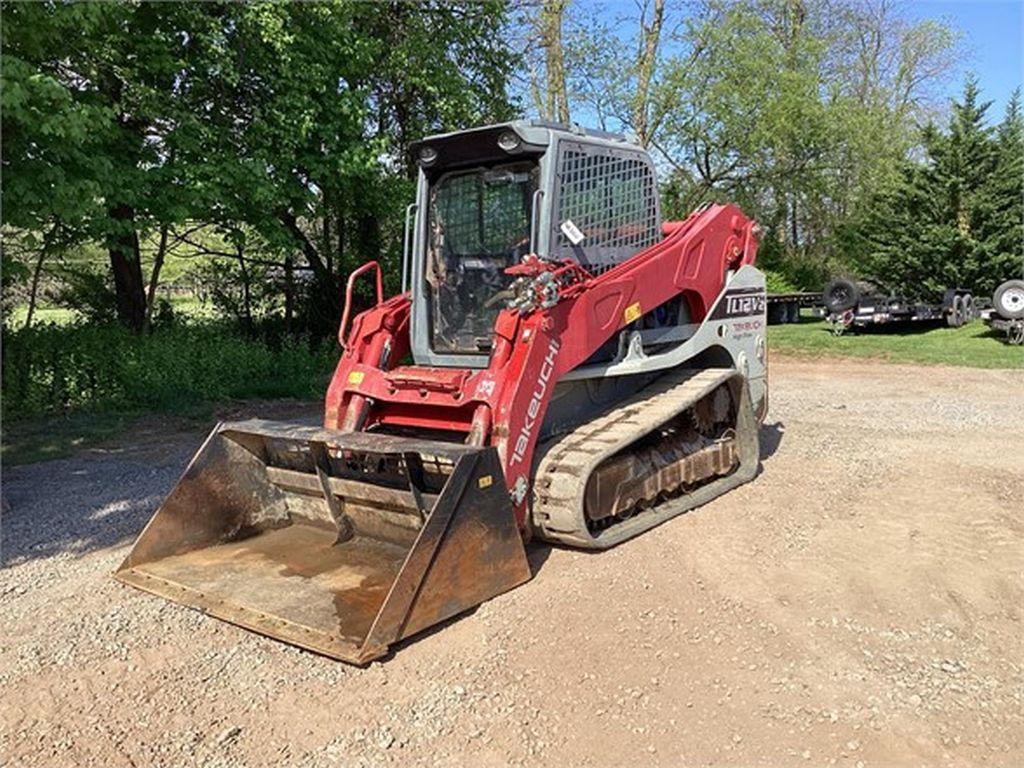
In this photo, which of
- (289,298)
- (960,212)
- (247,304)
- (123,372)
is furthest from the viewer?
(960,212)

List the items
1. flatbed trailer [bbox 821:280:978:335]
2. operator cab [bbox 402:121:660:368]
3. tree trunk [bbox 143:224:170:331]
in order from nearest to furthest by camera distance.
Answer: operator cab [bbox 402:121:660:368]
tree trunk [bbox 143:224:170:331]
flatbed trailer [bbox 821:280:978:335]

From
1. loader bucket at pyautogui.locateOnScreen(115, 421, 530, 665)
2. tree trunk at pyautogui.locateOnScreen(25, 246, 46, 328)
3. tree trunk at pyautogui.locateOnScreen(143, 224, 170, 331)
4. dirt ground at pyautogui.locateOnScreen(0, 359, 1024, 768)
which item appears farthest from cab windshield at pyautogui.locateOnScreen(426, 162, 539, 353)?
tree trunk at pyautogui.locateOnScreen(143, 224, 170, 331)

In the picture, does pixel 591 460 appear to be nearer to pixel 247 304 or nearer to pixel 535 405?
pixel 535 405

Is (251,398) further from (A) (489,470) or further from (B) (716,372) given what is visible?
(A) (489,470)

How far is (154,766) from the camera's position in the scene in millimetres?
2949

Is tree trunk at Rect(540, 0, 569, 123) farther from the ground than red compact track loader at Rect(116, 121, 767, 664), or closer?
farther from the ground

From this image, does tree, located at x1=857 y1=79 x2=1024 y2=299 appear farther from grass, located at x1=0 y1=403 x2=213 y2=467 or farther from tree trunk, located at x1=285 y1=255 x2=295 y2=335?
grass, located at x1=0 y1=403 x2=213 y2=467

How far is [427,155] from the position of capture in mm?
5340

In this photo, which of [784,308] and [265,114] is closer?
[265,114]

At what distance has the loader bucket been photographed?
147 inches

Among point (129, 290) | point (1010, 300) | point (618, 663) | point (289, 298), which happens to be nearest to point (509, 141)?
point (618, 663)

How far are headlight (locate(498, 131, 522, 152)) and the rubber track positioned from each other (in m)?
1.73

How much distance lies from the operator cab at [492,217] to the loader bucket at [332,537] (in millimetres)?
986

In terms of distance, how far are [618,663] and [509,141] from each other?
9.70ft
